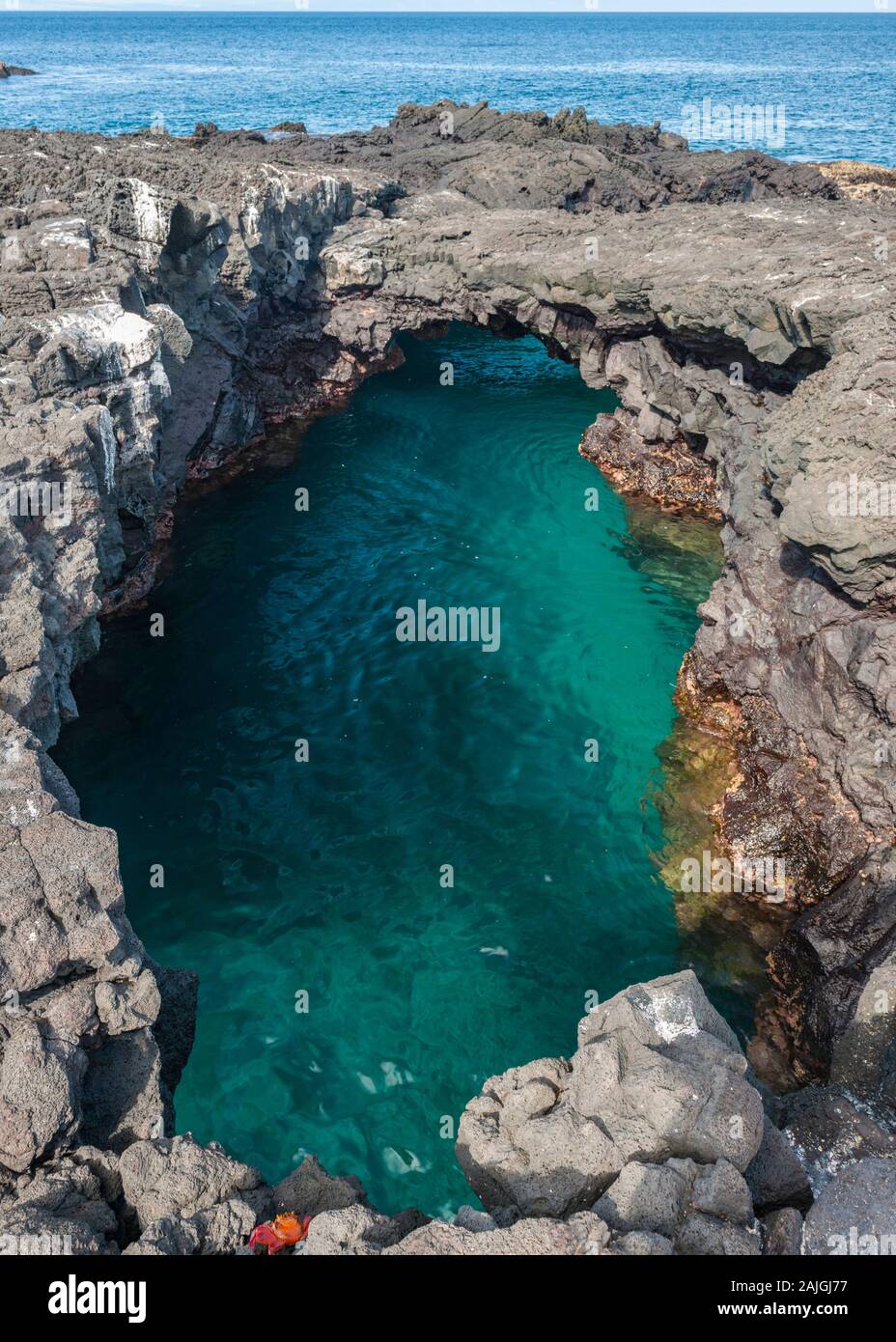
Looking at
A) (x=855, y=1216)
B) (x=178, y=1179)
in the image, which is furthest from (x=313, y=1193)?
(x=855, y=1216)

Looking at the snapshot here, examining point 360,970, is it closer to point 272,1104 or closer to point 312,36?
point 272,1104

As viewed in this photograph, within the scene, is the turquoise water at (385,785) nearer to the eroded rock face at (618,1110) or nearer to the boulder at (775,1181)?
the eroded rock face at (618,1110)

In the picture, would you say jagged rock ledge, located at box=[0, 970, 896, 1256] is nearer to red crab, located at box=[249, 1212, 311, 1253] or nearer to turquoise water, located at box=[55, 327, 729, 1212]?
red crab, located at box=[249, 1212, 311, 1253]

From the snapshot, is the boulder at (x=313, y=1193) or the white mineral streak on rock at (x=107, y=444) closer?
the boulder at (x=313, y=1193)

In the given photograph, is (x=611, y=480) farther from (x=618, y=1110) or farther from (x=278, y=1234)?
(x=278, y=1234)

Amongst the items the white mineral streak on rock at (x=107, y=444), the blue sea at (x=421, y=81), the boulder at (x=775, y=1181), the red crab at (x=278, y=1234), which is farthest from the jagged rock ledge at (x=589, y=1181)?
the blue sea at (x=421, y=81)

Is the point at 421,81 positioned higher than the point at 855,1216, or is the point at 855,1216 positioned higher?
the point at 421,81

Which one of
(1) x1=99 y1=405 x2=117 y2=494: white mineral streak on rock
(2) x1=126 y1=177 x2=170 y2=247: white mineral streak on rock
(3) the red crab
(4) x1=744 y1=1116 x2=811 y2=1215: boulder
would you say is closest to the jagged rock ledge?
(4) x1=744 y1=1116 x2=811 y2=1215: boulder
